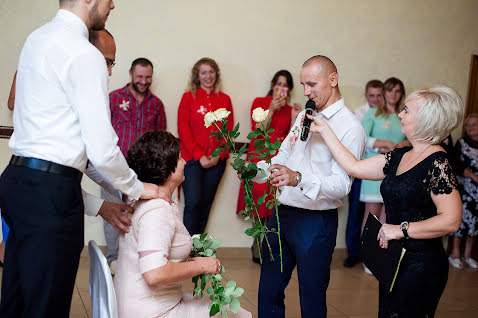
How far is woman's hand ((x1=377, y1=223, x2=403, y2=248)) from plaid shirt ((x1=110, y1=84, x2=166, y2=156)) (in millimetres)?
2664

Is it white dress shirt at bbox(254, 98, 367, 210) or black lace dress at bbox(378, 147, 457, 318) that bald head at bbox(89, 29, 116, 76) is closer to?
white dress shirt at bbox(254, 98, 367, 210)

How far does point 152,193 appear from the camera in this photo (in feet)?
6.09

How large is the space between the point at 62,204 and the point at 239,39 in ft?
11.4

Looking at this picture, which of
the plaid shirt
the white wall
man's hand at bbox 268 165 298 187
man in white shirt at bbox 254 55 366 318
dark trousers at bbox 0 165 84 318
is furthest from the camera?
the white wall

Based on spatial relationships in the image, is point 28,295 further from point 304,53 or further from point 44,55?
point 304,53

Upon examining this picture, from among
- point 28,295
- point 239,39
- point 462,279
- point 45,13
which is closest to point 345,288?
point 462,279

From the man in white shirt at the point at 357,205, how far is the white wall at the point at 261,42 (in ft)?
0.54

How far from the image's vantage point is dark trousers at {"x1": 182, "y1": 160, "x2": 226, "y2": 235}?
4.53 m

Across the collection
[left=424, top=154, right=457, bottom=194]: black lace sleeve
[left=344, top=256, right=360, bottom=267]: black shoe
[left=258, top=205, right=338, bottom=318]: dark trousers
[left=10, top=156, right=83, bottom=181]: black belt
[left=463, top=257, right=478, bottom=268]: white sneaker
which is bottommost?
[left=463, top=257, right=478, bottom=268]: white sneaker

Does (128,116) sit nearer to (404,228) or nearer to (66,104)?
(66,104)

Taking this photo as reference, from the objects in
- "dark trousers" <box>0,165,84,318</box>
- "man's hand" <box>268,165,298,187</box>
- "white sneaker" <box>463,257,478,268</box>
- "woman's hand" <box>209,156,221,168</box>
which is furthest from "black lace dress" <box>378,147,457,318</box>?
"white sneaker" <box>463,257,478,268</box>

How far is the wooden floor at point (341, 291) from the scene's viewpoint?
144 inches

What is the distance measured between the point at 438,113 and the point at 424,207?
385mm

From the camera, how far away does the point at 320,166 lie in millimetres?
2416
